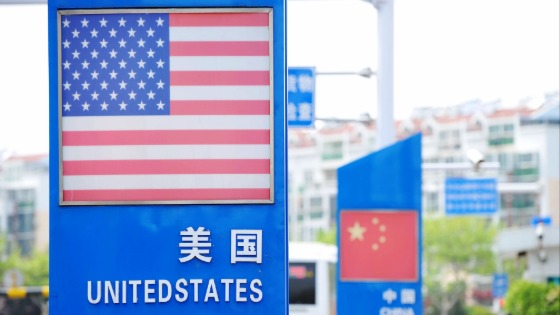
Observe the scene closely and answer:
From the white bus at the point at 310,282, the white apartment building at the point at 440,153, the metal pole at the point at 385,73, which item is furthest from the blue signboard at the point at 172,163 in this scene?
the white apartment building at the point at 440,153

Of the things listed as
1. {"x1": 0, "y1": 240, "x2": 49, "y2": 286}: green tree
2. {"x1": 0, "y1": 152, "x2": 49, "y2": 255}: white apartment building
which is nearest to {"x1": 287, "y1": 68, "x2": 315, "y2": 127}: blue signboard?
{"x1": 0, "y1": 240, "x2": 49, "y2": 286}: green tree

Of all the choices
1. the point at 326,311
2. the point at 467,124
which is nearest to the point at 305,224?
the point at 467,124

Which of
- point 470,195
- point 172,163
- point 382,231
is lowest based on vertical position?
point 470,195

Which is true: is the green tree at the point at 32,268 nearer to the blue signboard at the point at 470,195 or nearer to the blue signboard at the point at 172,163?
the blue signboard at the point at 470,195

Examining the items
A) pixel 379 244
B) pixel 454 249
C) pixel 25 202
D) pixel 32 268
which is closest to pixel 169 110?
pixel 379 244

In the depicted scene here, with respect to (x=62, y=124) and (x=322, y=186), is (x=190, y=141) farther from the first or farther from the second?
(x=322, y=186)

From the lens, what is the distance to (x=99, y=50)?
224 inches

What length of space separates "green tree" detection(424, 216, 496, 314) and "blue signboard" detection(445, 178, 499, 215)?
3772 cm

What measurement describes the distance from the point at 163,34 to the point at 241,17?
1.06 feet

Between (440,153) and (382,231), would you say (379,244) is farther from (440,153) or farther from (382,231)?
(440,153)

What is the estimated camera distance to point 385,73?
43.5 feet

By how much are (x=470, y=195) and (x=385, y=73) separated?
26319 millimetres

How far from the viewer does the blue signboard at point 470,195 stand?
126 ft

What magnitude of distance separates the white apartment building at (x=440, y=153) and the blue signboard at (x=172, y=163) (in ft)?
258
